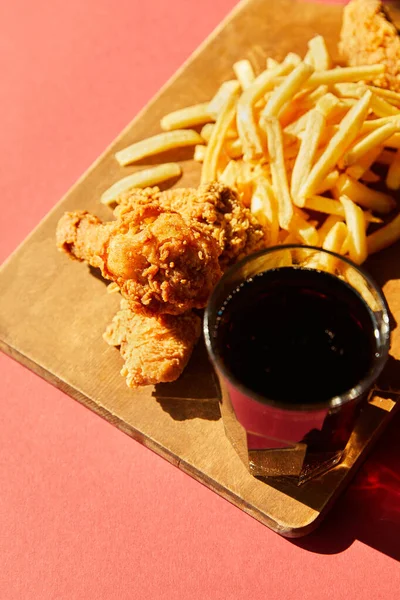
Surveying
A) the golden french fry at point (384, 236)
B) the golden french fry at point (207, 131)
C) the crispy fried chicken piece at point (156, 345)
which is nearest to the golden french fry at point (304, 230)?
the golden french fry at point (384, 236)

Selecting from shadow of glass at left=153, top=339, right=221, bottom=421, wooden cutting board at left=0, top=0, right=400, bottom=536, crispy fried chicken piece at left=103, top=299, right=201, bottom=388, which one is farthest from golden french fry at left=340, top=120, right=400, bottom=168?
shadow of glass at left=153, top=339, right=221, bottom=421

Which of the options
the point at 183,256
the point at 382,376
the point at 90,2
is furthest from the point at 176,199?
the point at 90,2

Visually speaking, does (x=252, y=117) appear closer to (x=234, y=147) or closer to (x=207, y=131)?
(x=234, y=147)

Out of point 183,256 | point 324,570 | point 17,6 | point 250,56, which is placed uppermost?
point 17,6

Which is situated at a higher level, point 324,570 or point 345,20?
point 345,20

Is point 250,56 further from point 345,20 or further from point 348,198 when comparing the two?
point 348,198

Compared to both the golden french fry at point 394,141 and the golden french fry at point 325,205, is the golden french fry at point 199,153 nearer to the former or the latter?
the golden french fry at point 325,205

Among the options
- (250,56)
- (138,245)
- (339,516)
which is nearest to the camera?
(138,245)

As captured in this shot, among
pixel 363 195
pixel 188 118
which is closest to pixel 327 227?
pixel 363 195
